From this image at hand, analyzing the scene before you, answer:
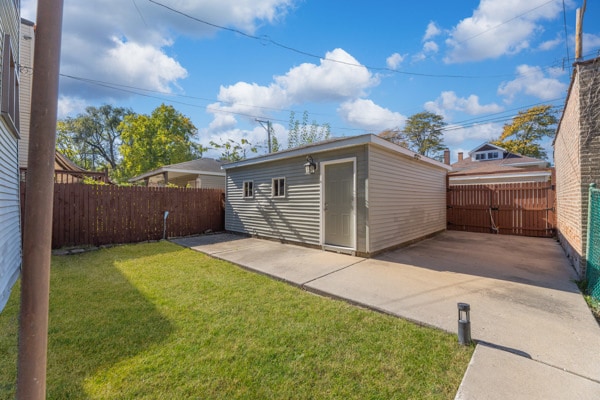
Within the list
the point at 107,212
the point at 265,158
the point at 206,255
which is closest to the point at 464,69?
the point at 265,158

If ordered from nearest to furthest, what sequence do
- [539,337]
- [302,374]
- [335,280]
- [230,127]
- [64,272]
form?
[302,374] → [539,337] → [335,280] → [64,272] → [230,127]

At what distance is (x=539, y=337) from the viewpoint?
2.40 m

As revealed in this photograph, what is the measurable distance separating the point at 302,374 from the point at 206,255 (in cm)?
450

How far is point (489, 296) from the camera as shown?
11.1 ft

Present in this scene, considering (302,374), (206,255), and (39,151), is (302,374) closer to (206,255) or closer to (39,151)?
(39,151)

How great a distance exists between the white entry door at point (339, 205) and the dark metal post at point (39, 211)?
16.6 ft

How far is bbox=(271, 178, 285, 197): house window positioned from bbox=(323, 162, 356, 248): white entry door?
4.96 ft

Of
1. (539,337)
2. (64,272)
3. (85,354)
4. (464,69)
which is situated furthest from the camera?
(464,69)

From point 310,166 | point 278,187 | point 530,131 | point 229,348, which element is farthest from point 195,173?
point 530,131

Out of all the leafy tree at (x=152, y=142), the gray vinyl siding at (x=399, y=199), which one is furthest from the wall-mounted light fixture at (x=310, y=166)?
the leafy tree at (x=152, y=142)

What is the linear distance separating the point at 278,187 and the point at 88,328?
530cm

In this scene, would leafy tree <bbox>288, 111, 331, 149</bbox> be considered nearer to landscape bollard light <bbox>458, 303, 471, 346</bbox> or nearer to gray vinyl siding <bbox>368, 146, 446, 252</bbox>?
gray vinyl siding <bbox>368, 146, 446, 252</bbox>

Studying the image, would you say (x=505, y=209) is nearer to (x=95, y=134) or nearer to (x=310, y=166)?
(x=310, y=166)

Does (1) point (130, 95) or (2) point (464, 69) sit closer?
(2) point (464, 69)
